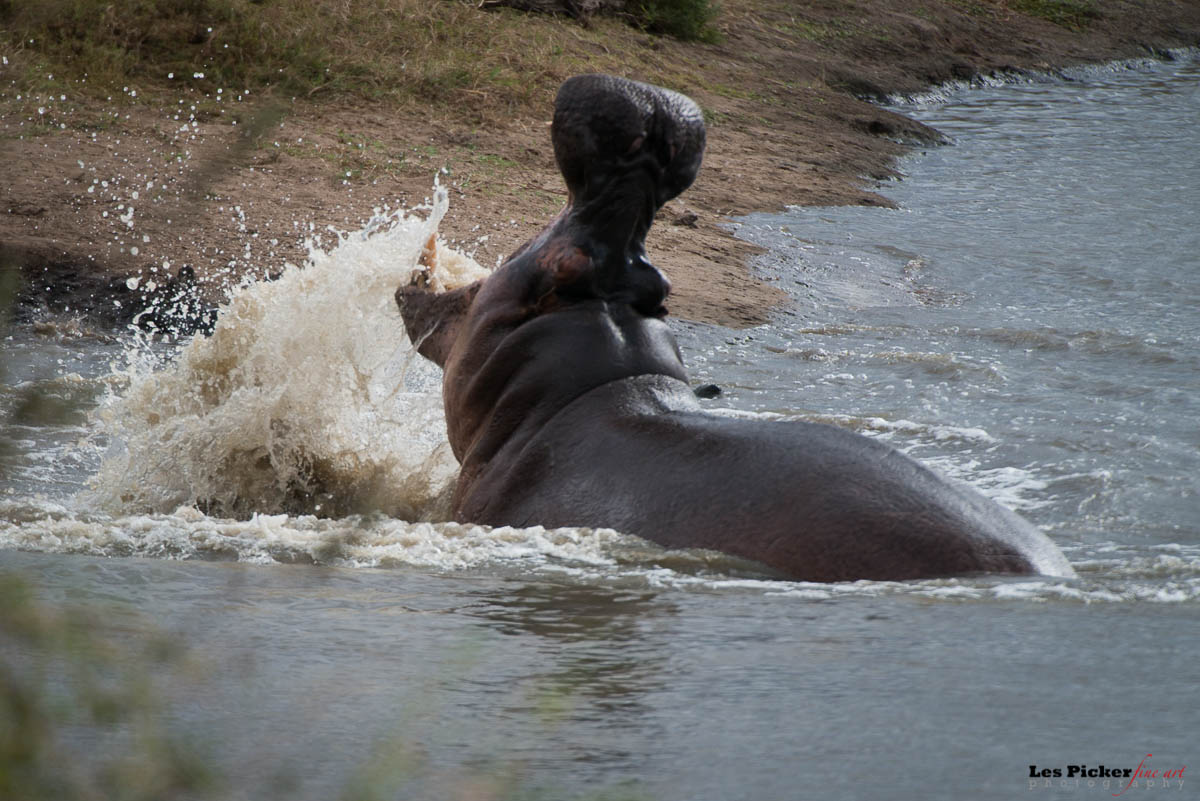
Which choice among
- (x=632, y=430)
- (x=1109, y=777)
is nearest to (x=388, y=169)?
(x=632, y=430)

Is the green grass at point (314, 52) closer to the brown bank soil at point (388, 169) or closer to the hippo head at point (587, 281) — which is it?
the brown bank soil at point (388, 169)

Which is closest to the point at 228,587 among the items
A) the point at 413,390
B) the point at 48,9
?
the point at 48,9

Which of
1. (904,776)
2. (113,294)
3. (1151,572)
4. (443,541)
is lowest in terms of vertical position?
(113,294)

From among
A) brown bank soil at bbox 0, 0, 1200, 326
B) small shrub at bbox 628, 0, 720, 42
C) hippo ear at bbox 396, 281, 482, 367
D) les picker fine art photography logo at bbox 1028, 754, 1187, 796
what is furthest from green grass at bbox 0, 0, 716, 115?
les picker fine art photography logo at bbox 1028, 754, 1187, 796

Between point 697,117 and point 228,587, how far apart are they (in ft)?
6.02

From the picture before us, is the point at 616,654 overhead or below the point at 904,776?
below

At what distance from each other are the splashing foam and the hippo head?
55 cm

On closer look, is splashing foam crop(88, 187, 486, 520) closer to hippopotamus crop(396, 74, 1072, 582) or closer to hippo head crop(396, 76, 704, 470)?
hippopotamus crop(396, 74, 1072, 582)

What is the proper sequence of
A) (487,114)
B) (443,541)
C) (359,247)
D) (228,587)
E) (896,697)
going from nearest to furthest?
(896,697) → (228,587) → (443,541) → (359,247) → (487,114)

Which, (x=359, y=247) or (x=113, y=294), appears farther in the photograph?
(x=113, y=294)

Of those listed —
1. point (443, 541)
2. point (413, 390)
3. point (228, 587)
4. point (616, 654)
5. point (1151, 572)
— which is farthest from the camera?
point (413, 390)

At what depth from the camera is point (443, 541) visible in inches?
145

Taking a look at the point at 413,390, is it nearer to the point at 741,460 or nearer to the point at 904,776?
the point at 741,460

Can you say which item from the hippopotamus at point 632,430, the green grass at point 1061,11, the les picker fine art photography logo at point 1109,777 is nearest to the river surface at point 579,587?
the les picker fine art photography logo at point 1109,777
